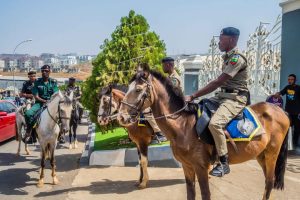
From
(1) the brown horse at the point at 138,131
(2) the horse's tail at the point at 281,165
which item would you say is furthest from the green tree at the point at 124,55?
(2) the horse's tail at the point at 281,165

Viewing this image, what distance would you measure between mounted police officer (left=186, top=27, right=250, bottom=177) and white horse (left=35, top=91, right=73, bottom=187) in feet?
12.0

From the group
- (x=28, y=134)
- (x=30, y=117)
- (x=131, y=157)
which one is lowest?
(x=131, y=157)

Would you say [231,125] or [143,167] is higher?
[231,125]

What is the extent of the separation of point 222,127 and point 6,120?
1135 cm

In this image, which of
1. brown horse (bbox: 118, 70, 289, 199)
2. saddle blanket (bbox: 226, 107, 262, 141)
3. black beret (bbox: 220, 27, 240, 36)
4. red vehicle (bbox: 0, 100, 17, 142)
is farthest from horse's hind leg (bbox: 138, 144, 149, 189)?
red vehicle (bbox: 0, 100, 17, 142)

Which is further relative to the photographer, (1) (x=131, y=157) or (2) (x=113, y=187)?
(1) (x=131, y=157)

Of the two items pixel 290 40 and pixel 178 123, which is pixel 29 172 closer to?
pixel 178 123

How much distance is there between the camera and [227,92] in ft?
17.1

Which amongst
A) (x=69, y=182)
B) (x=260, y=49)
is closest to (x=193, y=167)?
(x=69, y=182)

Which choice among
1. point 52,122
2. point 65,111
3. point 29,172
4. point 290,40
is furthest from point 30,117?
point 290,40

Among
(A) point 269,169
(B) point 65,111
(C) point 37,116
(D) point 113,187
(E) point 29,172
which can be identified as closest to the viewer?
A: (A) point 269,169

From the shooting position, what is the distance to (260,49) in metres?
10.6

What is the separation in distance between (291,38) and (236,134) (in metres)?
6.45

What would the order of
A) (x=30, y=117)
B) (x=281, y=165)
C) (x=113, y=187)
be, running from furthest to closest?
(x=30, y=117) < (x=113, y=187) < (x=281, y=165)
